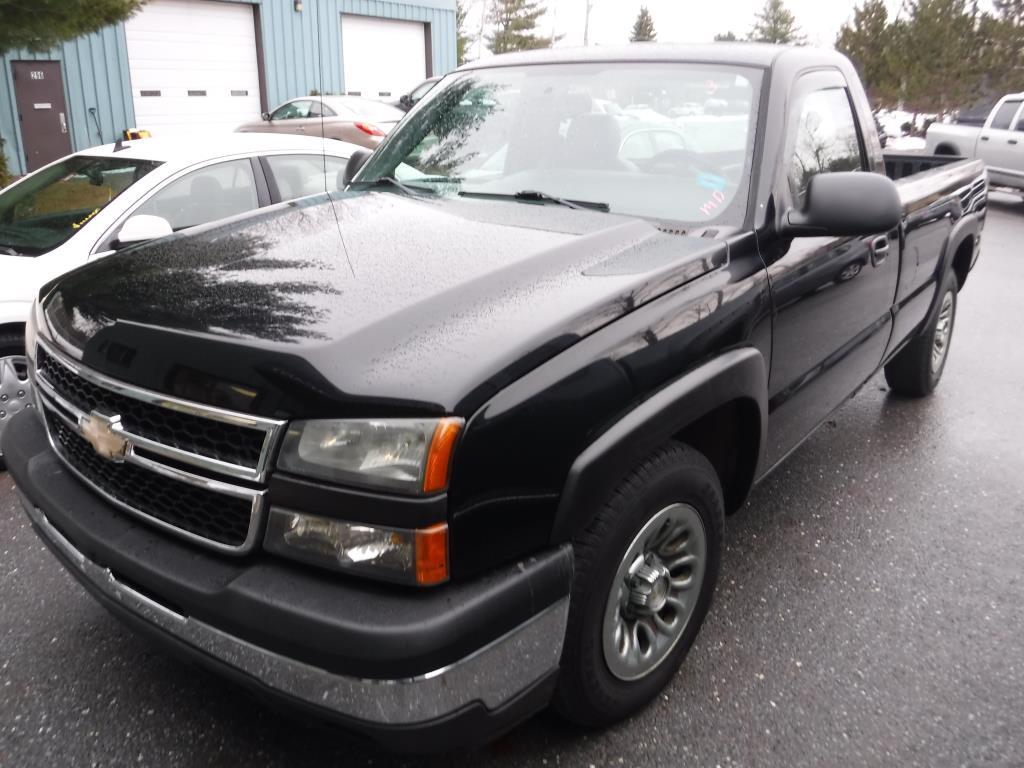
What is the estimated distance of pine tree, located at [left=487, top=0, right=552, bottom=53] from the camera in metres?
61.1

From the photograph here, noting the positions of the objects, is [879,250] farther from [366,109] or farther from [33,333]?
[366,109]

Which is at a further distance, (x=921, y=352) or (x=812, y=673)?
(x=921, y=352)

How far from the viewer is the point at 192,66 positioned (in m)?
17.4

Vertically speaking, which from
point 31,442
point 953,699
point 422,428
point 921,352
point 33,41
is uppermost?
point 33,41

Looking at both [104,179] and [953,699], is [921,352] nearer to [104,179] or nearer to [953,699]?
[953,699]

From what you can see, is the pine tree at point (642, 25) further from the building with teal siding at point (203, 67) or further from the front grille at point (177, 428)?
the front grille at point (177, 428)

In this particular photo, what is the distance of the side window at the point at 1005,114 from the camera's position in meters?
13.7

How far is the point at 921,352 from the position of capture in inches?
195

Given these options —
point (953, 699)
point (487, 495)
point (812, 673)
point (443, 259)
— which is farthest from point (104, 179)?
point (953, 699)

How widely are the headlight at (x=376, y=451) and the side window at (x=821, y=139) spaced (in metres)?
1.70

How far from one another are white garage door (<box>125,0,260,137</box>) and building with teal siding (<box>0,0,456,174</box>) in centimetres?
2

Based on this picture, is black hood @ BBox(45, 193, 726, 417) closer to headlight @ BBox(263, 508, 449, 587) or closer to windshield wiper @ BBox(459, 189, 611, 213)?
windshield wiper @ BBox(459, 189, 611, 213)

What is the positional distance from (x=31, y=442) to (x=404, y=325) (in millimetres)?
1359

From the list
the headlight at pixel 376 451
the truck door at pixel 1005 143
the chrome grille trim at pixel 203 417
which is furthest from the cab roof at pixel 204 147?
the truck door at pixel 1005 143
